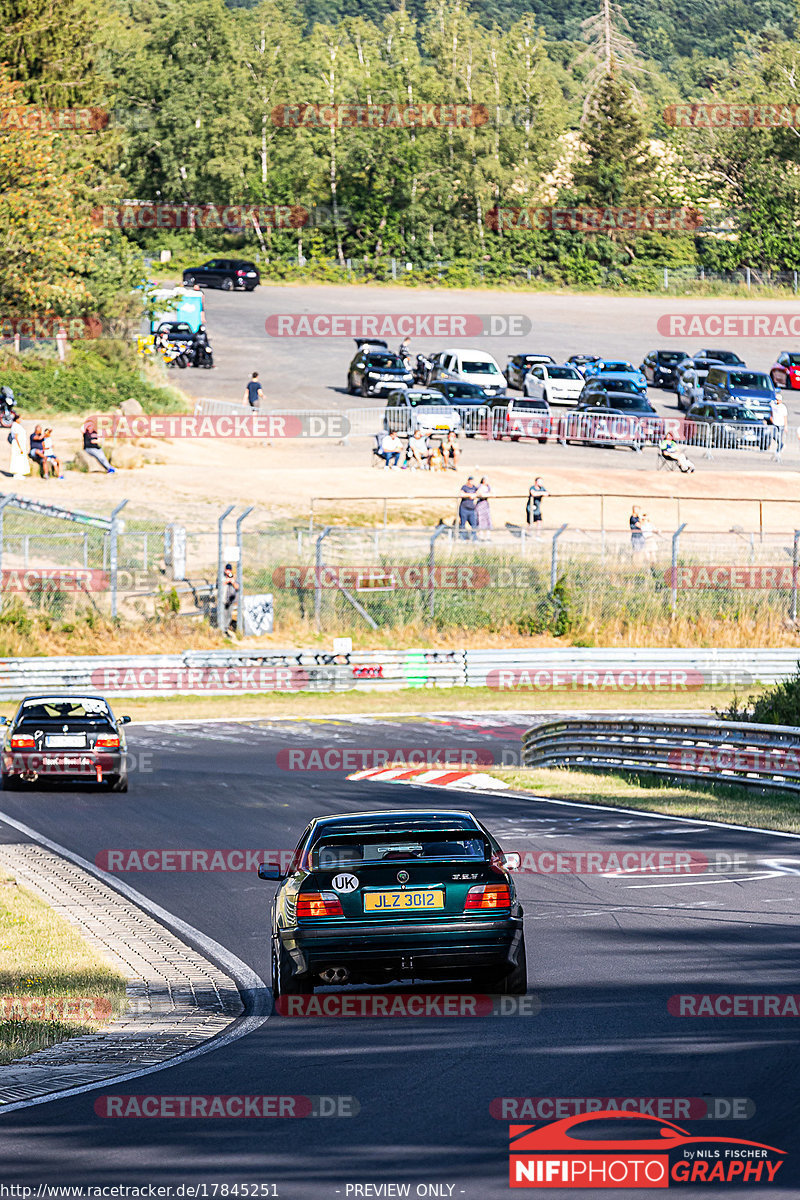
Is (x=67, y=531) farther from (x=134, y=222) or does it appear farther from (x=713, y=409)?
(x=134, y=222)

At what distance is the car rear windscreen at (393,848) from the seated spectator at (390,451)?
40952 millimetres

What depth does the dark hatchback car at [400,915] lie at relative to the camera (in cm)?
975

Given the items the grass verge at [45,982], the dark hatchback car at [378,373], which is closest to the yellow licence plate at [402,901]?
the grass verge at [45,982]

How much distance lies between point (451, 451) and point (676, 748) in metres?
27.5

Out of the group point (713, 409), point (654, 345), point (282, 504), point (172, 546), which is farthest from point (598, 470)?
point (654, 345)

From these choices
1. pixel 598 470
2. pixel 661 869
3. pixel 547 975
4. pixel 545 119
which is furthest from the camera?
pixel 545 119

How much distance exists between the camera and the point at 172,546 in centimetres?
3891

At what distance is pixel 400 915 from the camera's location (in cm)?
979

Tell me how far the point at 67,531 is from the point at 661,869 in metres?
27.3

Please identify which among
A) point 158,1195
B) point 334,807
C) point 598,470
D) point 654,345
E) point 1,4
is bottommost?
point 334,807

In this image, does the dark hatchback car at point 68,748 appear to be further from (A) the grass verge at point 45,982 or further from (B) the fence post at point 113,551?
(B) the fence post at point 113,551

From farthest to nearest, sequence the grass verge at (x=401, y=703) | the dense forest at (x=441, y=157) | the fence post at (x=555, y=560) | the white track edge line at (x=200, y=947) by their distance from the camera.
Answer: the dense forest at (x=441, y=157)
the fence post at (x=555, y=560)
the grass verge at (x=401, y=703)
the white track edge line at (x=200, y=947)

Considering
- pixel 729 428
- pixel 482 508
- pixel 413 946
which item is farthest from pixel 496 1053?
pixel 729 428

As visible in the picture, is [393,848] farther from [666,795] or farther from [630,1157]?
[666,795]
